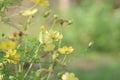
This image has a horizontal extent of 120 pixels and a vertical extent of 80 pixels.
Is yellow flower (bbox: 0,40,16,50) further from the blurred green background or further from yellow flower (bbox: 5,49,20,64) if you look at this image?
the blurred green background

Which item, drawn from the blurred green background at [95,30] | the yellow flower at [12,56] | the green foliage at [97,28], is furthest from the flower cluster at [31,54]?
the green foliage at [97,28]

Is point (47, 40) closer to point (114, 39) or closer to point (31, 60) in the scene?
point (31, 60)

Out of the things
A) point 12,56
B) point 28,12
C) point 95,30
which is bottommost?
point 12,56

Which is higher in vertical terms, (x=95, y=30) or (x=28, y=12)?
(x=95, y=30)

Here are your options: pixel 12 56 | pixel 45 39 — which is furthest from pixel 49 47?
pixel 12 56

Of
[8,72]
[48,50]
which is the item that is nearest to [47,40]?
[48,50]

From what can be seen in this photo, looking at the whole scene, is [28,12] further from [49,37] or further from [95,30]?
[95,30]

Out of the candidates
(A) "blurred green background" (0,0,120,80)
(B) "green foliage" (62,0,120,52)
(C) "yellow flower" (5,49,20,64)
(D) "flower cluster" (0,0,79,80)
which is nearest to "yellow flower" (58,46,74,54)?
(D) "flower cluster" (0,0,79,80)

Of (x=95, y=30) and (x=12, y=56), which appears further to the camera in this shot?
(x=95, y=30)

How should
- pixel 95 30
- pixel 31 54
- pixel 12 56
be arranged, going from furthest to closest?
pixel 95 30, pixel 31 54, pixel 12 56
